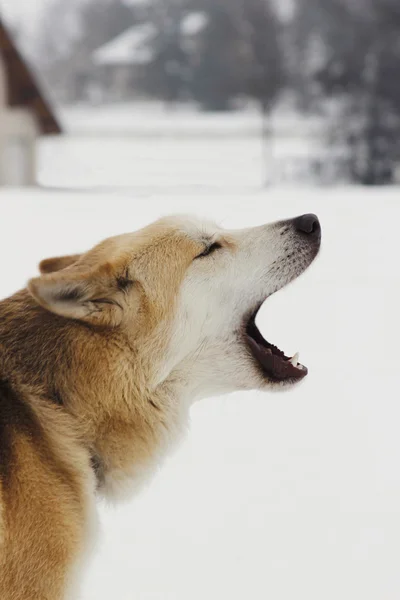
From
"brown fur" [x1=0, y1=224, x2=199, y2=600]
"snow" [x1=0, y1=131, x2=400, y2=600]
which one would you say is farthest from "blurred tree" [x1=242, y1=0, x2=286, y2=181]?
"brown fur" [x1=0, y1=224, x2=199, y2=600]

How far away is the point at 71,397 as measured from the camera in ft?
6.20

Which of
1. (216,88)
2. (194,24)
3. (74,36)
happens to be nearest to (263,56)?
(216,88)

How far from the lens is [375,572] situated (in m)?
2.62

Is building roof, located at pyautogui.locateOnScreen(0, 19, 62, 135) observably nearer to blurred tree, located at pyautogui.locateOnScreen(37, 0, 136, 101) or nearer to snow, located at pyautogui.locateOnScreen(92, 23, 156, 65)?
blurred tree, located at pyautogui.locateOnScreen(37, 0, 136, 101)

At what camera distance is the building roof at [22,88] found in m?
16.2

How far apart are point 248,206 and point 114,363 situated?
9.42m

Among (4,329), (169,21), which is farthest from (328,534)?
(169,21)

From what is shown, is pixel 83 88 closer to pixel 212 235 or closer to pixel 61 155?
pixel 61 155

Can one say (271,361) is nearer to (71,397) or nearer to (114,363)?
(114,363)

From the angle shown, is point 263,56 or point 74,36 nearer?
point 263,56

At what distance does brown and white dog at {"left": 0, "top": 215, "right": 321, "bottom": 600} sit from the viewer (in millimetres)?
1729

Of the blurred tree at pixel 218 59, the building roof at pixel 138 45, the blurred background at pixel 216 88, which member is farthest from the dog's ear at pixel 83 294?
the building roof at pixel 138 45

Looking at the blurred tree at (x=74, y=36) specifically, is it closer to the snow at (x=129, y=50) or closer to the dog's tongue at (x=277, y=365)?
the snow at (x=129, y=50)

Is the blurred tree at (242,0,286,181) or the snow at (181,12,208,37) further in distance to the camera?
the snow at (181,12,208,37)
